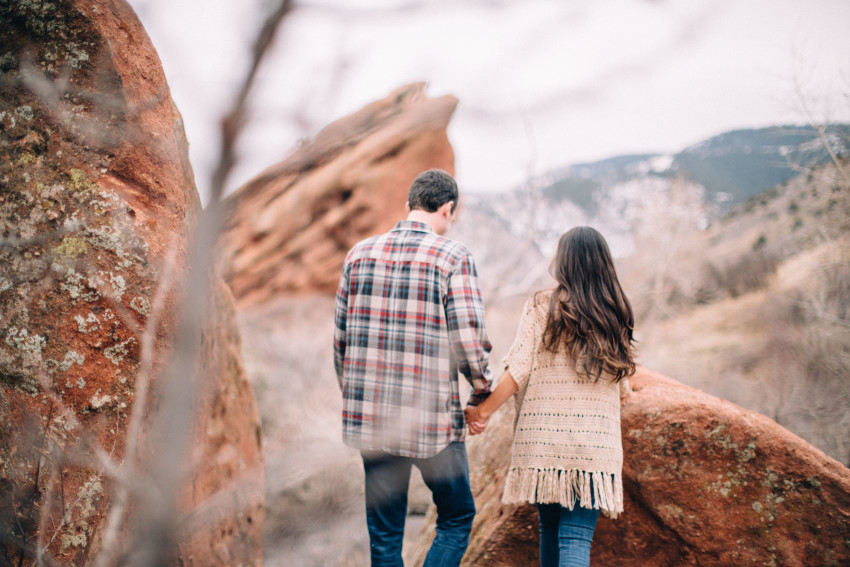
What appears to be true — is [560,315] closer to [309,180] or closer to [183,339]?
[309,180]

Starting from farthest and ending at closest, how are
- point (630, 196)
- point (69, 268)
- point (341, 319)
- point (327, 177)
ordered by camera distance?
point (630, 196), point (341, 319), point (69, 268), point (327, 177)

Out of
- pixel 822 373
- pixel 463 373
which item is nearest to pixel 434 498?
pixel 463 373

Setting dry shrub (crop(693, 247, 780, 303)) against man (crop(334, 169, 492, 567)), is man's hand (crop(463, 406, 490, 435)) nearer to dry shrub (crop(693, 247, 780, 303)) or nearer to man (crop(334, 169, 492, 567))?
man (crop(334, 169, 492, 567))

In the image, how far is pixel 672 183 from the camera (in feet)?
79.6

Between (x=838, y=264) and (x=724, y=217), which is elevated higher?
(x=724, y=217)

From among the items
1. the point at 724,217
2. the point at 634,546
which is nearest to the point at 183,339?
the point at 634,546

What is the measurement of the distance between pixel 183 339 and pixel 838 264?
36.6ft

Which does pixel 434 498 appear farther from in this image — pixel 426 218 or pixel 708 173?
pixel 708 173

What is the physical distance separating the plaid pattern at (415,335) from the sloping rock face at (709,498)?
104 centimetres

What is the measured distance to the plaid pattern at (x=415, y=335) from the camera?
1743mm

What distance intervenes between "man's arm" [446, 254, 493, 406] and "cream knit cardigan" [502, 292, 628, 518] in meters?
0.21

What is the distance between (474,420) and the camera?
1.94 m

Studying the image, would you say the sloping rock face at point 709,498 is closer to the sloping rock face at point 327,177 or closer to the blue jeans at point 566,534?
the blue jeans at point 566,534

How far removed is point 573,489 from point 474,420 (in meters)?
0.45
